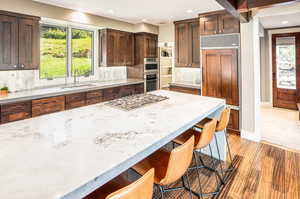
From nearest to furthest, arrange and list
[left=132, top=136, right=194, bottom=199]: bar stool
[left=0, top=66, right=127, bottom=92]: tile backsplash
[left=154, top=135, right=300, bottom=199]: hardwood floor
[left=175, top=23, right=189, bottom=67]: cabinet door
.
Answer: [left=132, top=136, right=194, bottom=199]: bar stool < [left=154, top=135, right=300, bottom=199]: hardwood floor < [left=0, top=66, right=127, bottom=92]: tile backsplash < [left=175, top=23, right=189, bottom=67]: cabinet door

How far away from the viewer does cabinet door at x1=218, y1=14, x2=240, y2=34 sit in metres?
3.87

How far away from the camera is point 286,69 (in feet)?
20.3

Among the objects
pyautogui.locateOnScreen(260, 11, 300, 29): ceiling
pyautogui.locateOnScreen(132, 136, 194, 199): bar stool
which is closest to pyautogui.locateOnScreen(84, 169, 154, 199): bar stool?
pyautogui.locateOnScreen(132, 136, 194, 199): bar stool

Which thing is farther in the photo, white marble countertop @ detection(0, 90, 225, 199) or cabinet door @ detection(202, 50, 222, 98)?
cabinet door @ detection(202, 50, 222, 98)

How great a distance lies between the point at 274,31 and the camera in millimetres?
6219

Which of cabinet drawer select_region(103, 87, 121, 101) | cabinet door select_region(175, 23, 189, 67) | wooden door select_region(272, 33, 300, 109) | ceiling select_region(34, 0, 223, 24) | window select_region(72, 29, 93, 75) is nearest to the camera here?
ceiling select_region(34, 0, 223, 24)

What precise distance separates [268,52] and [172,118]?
20.2 ft

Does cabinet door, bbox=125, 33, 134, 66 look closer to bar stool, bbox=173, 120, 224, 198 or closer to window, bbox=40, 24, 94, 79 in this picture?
window, bbox=40, 24, 94, 79

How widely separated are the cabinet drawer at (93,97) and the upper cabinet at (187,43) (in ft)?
7.44

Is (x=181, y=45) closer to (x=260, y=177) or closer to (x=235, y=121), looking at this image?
(x=235, y=121)

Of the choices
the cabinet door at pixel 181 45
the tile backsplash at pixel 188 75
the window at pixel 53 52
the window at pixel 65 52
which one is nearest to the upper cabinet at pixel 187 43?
the cabinet door at pixel 181 45

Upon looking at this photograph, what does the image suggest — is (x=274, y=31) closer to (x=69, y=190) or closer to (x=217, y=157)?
(x=217, y=157)

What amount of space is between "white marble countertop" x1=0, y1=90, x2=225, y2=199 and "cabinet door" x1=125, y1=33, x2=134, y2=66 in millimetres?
3454

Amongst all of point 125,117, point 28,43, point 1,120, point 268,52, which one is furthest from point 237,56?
point 1,120
